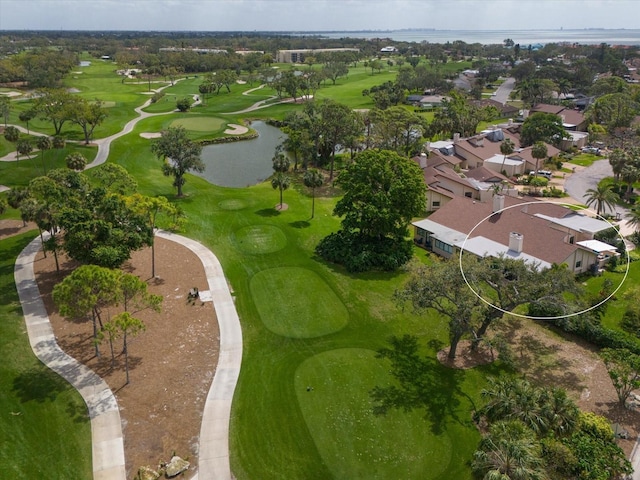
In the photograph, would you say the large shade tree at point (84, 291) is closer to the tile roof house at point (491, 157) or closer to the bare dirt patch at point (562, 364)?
the bare dirt patch at point (562, 364)

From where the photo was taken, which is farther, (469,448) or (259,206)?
(259,206)

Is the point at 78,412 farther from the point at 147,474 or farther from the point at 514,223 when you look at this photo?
the point at 514,223

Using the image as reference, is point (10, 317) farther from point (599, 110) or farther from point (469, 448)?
point (599, 110)

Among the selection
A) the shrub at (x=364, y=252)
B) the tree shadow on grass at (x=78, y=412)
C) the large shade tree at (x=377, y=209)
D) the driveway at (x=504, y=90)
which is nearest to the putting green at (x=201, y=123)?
the large shade tree at (x=377, y=209)

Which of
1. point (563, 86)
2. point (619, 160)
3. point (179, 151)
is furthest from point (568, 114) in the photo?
point (179, 151)

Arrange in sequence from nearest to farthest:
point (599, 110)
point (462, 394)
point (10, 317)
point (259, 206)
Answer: point (462, 394) < point (10, 317) < point (259, 206) < point (599, 110)

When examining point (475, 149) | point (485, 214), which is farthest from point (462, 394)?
point (475, 149)
